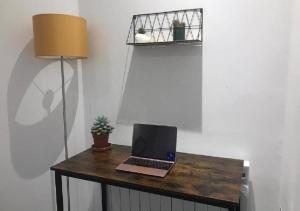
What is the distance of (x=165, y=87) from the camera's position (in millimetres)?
1837

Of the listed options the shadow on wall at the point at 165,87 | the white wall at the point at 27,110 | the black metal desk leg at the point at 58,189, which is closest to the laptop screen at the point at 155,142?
the shadow on wall at the point at 165,87

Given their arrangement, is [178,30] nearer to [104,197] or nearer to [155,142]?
[155,142]

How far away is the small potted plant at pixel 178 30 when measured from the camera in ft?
5.26

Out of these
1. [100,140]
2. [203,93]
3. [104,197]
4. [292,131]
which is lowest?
[104,197]

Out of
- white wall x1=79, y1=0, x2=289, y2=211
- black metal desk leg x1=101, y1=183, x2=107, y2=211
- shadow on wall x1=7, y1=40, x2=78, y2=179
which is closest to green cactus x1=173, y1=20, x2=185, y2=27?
white wall x1=79, y1=0, x2=289, y2=211

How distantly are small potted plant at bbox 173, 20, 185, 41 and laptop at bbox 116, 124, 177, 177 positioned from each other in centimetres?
58

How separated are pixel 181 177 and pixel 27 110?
1.26m

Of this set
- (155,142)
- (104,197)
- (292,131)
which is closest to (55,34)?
(155,142)

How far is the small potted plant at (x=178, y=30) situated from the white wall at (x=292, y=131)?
24.4 inches

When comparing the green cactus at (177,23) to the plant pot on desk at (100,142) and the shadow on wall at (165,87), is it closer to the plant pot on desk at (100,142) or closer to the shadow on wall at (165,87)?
the shadow on wall at (165,87)

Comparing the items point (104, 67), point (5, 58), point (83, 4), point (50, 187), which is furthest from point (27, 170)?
point (83, 4)

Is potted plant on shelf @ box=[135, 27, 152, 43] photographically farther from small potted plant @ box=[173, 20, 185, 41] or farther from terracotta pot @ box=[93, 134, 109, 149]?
terracotta pot @ box=[93, 134, 109, 149]

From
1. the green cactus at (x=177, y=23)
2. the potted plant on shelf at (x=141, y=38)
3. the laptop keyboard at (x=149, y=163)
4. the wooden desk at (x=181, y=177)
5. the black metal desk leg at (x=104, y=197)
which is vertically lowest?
the black metal desk leg at (x=104, y=197)

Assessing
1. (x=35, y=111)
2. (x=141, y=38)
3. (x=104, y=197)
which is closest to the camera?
Answer: (x=141, y=38)
